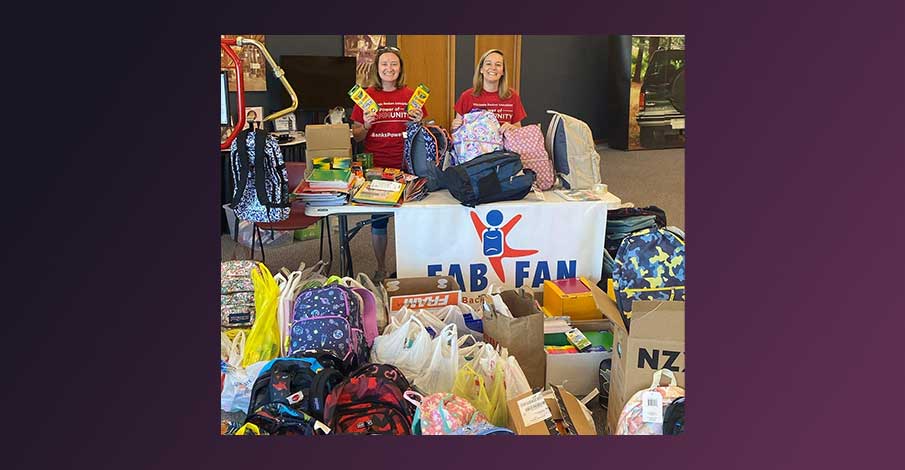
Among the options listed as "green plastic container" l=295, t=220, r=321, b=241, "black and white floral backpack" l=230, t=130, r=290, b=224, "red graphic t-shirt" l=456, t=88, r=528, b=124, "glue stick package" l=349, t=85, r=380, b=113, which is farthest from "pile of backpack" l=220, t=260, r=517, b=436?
"green plastic container" l=295, t=220, r=321, b=241

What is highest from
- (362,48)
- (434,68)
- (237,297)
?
(362,48)

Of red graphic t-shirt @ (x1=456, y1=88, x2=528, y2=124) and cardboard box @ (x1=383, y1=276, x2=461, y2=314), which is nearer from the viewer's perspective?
cardboard box @ (x1=383, y1=276, x2=461, y2=314)

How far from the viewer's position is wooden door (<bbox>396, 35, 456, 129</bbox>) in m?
8.64

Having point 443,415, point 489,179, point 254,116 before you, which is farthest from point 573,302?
point 254,116

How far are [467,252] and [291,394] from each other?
1.64 m

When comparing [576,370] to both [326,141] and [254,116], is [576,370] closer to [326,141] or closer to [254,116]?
[326,141]

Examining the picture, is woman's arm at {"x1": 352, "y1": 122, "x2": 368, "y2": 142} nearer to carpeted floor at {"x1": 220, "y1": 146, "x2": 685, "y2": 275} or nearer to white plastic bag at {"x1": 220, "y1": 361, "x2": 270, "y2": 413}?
carpeted floor at {"x1": 220, "y1": 146, "x2": 685, "y2": 275}

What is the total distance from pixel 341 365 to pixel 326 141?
199 centimetres

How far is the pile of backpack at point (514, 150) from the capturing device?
3.95 metres

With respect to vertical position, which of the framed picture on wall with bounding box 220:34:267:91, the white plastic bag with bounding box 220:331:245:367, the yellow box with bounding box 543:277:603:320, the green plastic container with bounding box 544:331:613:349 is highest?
the framed picture on wall with bounding box 220:34:267:91

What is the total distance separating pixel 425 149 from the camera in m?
4.09

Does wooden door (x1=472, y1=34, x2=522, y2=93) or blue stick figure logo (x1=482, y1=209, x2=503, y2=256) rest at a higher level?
wooden door (x1=472, y1=34, x2=522, y2=93)

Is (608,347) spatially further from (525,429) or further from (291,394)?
(291,394)

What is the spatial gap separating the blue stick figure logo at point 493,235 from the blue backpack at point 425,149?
19.3 inches
